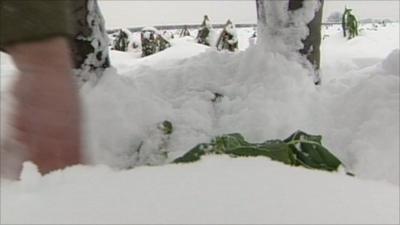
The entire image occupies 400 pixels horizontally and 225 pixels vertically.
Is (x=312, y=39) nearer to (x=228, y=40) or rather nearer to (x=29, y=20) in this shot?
(x=228, y=40)

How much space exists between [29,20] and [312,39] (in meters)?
1.79

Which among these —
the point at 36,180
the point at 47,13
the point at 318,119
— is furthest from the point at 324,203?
the point at 318,119

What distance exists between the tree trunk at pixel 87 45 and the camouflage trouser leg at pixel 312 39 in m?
0.86

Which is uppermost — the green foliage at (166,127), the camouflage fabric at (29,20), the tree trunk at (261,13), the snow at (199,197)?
the camouflage fabric at (29,20)

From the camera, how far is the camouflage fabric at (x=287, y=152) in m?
1.16

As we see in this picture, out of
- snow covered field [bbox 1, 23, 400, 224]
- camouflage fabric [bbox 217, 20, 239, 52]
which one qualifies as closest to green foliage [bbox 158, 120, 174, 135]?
snow covered field [bbox 1, 23, 400, 224]

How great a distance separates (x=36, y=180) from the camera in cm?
87

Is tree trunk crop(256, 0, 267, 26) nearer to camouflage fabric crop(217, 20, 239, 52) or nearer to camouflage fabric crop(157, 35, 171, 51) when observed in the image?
camouflage fabric crop(217, 20, 239, 52)

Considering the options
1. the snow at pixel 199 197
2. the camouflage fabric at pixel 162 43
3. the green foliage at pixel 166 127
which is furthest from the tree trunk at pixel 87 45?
the camouflage fabric at pixel 162 43

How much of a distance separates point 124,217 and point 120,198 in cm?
5

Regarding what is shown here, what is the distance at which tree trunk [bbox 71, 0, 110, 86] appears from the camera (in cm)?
239

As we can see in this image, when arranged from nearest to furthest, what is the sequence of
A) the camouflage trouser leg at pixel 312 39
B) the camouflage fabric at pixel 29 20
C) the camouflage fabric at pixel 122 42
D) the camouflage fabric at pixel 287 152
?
the camouflage fabric at pixel 29 20 → the camouflage fabric at pixel 287 152 → the camouflage trouser leg at pixel 312 39 → the camouflage fabric at pixel 122 42

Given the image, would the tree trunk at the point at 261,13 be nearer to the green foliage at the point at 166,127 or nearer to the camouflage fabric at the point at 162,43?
the green foliage at the point at 166,127

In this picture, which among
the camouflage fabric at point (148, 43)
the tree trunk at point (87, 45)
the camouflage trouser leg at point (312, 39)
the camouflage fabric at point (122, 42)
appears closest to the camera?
the tree trunk at point (87, 45)
